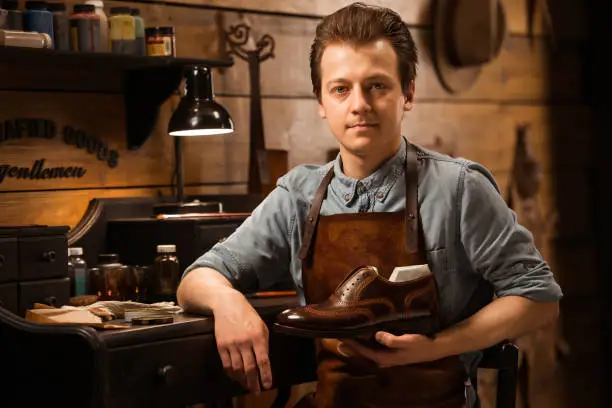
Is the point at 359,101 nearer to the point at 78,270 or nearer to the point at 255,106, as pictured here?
the point at 78,270

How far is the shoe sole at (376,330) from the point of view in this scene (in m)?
2.08

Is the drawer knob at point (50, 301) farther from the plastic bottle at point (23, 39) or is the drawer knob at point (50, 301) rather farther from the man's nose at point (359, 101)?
the man's nose at point (359, 101)

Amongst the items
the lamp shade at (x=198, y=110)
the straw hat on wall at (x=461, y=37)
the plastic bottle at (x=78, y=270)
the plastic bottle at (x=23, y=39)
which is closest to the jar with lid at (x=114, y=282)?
the plastic bottle at (x=78, y=270)

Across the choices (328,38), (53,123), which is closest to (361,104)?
(328,38)

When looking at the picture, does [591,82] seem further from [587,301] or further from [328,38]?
[328,38]

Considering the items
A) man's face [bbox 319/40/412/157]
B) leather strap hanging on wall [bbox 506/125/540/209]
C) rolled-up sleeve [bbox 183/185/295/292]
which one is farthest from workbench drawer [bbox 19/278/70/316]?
leather strap hanging on wall [bbox 506/125/540/209]

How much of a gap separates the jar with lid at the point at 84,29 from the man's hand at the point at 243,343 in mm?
1178

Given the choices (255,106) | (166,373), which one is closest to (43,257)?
(166,373)

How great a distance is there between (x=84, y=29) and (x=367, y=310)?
1497 mm

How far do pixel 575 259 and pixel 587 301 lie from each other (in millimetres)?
248

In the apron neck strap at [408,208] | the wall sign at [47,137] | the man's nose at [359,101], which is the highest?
the man's nose at [359,101]

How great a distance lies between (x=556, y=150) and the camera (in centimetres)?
508

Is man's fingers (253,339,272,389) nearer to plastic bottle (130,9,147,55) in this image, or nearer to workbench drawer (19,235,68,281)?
workbench drawer (19,235,68,281)

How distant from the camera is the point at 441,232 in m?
2.29
